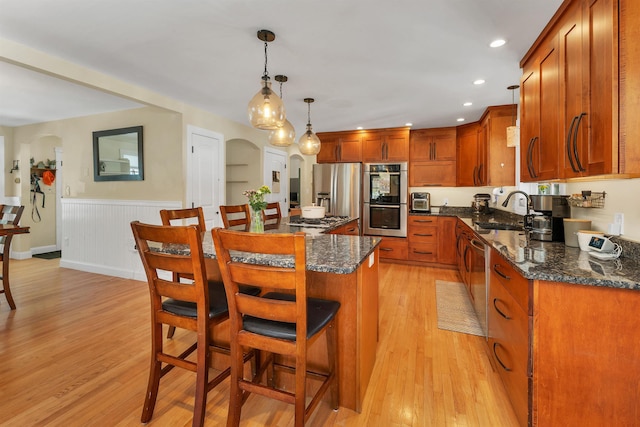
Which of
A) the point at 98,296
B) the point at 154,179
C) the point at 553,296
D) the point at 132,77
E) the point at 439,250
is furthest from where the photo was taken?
the point at 439,250

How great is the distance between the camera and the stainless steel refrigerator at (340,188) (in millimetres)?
5082

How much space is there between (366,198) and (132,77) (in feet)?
11.9

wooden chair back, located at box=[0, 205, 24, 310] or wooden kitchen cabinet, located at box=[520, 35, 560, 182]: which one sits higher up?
wooden kitchen cabinet, located at box=[520, 35, 560, 182]

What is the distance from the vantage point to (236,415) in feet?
4.37

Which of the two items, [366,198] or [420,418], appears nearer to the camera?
[420,418]

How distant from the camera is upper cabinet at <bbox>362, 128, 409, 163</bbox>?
4926 millimetres

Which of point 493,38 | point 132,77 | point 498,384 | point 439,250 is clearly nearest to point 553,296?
point 498,384

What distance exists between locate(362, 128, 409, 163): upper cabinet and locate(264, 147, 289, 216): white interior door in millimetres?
1703

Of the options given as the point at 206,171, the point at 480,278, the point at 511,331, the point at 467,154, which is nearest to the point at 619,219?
the point at 511,331

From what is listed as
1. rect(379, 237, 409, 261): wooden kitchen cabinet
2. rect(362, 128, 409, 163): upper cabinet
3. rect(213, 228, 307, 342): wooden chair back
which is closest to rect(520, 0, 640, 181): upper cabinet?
rect(213, 228, 307, 342): wooden chair back

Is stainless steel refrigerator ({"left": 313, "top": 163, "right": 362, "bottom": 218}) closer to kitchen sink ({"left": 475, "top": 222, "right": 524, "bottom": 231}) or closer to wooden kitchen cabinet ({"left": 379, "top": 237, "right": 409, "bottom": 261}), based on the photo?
wooden kitchen cabinet ({"left": 379, "top": 237, "right": 409, "bottom": 261})

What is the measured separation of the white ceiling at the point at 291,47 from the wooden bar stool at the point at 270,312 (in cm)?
156

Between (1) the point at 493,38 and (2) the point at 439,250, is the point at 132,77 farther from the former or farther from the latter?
(2) the point at 439,250

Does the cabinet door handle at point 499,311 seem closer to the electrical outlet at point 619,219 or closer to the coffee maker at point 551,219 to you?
the coffee maker at point 551,219
